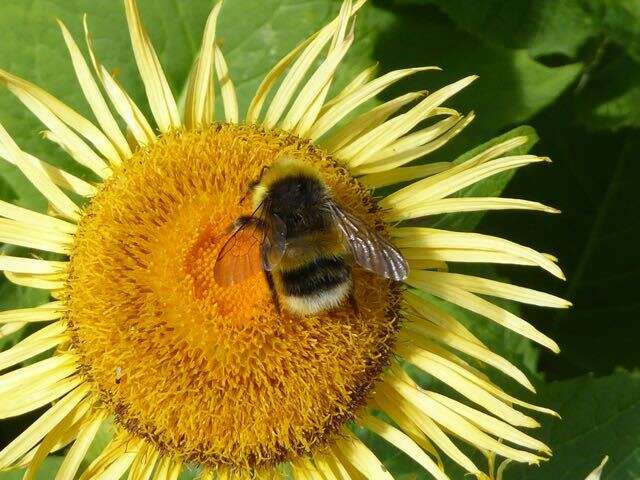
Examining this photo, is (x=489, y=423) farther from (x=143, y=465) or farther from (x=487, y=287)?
(x=143, y=465)

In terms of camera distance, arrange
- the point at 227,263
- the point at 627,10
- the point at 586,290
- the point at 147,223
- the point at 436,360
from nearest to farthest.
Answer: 1. the point at 227,263
2. the point at 147,223
3. the point at 436,360
4. the point at 627,10
5. the point at 586,290

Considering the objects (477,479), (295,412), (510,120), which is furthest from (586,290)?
(295,412)

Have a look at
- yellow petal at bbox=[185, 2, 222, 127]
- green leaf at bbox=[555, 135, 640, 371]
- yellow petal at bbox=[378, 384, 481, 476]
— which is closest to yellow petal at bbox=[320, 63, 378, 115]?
yellow petal at bbox=[185, 2, 222, 127]

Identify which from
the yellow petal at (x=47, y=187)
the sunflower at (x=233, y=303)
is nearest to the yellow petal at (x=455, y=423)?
the sunflower at (x=233, y=303)

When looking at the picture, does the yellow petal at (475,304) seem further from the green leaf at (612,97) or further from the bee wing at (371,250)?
the green leaf at (612,97)

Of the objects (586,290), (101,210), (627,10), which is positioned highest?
(101,210)

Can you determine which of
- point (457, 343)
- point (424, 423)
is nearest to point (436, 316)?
point (457, 343)

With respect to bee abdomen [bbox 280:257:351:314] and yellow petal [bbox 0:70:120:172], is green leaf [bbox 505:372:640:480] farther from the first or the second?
yellow petal [bbox 0:70:120:172]

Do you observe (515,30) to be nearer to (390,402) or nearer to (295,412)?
(390,402)
